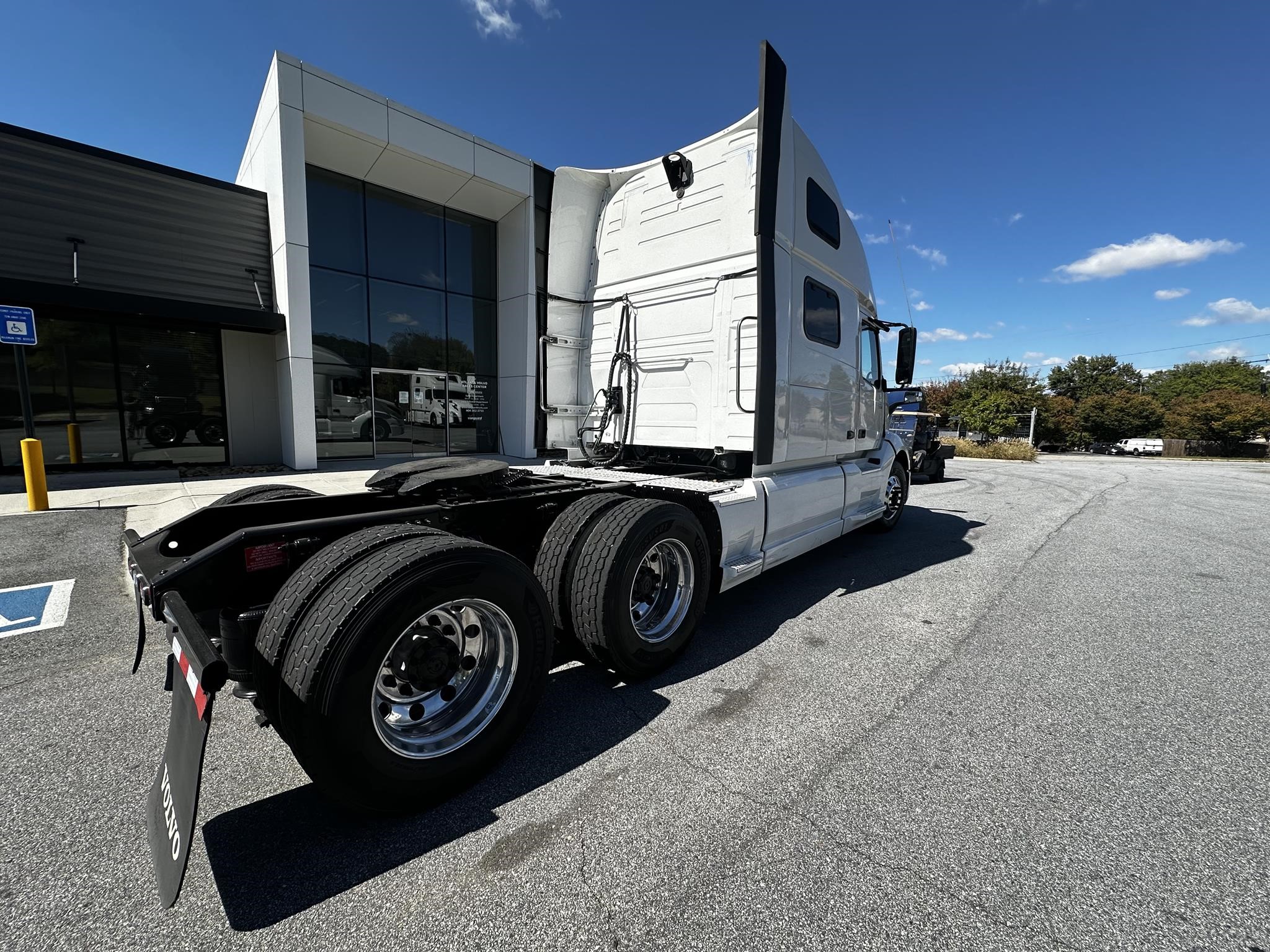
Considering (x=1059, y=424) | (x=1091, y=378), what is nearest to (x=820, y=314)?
(x=1059, y=424)

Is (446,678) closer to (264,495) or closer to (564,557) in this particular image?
(564,557)

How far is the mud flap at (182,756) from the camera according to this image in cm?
145

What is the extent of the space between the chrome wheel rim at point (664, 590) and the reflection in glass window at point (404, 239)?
12041 millimetres

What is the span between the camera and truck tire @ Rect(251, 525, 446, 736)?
1813 millimetres

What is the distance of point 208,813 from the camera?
6.44 ft

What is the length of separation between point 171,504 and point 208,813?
21.3ft

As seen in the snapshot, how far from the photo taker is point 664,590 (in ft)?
10.8

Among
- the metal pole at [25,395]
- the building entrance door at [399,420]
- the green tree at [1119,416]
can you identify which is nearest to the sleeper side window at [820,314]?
the metal pole at [25,395]

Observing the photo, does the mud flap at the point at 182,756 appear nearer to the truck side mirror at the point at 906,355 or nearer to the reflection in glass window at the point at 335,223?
the truck side mirror at the point at 906,355

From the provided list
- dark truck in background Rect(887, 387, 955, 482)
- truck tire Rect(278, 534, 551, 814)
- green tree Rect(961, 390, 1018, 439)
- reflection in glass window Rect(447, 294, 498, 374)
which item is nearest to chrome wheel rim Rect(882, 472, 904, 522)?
truck tire Rect(278, 534, 551, 814)

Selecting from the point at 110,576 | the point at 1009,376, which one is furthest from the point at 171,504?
the point at 1009,376

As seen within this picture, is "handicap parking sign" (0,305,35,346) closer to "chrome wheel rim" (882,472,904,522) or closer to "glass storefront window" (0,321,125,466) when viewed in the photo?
"glass storefront window" (0,321,125,466)

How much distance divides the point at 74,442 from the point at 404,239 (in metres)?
7.42

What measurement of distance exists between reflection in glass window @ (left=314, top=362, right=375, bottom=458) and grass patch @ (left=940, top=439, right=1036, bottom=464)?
23.3 meters
